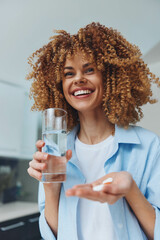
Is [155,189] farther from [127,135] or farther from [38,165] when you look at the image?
[38,165]

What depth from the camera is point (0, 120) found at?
283 centimetres

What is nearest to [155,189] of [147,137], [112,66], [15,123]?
[147,137]

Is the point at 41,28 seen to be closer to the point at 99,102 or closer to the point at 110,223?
the point at 99,102

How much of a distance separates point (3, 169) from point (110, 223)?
2.44 metres

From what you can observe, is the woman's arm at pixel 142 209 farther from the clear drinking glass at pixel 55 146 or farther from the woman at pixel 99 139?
the clear drinking glass at pixel 55 146

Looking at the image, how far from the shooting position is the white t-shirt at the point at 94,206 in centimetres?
95

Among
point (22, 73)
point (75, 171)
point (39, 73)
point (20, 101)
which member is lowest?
point (75, 171)

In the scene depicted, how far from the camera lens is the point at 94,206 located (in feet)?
3.23

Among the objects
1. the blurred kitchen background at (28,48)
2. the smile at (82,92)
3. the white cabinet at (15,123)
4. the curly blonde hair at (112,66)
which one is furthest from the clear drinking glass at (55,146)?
the white cabinet at (15,123)

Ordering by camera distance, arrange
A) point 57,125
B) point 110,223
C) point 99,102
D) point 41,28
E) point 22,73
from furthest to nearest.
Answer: point 22,73 < point 41,28 < point 99,102 < point 110,223 < point 57,125

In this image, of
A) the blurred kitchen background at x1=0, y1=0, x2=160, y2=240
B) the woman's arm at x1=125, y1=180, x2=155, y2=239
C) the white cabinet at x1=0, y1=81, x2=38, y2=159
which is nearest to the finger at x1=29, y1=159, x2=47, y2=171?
the woman's arm at x1=125, y1=180, x2=155, y2=239

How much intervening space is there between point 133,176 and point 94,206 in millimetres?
190

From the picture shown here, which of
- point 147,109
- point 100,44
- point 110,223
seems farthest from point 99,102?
point 147,109

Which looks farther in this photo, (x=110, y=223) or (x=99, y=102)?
(x=99, y=102)
